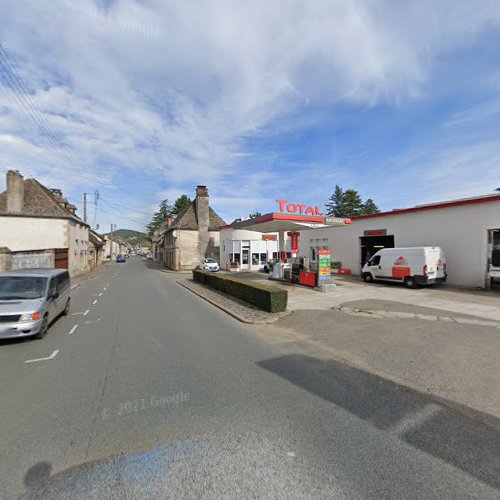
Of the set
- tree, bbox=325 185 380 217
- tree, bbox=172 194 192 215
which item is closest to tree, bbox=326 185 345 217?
tree, bbox=325 185 380 217

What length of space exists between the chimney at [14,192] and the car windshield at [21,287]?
19.3 meters

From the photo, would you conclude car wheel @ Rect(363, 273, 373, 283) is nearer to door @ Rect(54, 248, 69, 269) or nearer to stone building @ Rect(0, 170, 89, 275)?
stone building @ Rect(0, 170, 89, 275)

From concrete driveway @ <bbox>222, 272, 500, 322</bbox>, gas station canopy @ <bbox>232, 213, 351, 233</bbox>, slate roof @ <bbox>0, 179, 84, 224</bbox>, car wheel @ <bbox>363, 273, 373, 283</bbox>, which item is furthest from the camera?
slate roof @ <bbox>0, 179, 84, 224</bbox>

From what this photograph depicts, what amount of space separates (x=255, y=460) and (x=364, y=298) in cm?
1051

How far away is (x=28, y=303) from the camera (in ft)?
21.4

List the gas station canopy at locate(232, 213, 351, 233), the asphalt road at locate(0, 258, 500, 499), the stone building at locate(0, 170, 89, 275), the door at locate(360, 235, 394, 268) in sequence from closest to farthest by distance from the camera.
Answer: the asphalt road at locate(0, 258, 500, 499) → the gas station canopy at locate(232, 213, 351, 233) → the stone building at locate(0, 170, 89, 275) → the door at locate(360, 235, 394, 268)

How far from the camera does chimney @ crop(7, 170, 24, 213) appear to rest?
2138 cm

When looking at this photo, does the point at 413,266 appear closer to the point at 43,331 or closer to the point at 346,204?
the point at 43,331

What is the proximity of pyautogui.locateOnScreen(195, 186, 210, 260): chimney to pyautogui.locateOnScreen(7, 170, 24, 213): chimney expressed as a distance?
17834 millimetres

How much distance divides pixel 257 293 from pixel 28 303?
7075mm

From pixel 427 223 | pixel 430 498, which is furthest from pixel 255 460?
pixel 427 223

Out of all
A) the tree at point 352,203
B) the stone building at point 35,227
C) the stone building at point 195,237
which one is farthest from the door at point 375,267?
the tree at point 352,203

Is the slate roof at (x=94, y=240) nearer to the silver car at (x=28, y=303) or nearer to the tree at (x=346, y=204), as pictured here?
the silver car at (x=28, y=303)

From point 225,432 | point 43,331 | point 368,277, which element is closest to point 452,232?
point 368,277
